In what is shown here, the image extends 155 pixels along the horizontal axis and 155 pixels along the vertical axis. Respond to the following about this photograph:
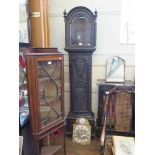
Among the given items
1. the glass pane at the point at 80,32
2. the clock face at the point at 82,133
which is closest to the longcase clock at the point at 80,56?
the glass pane at the point at 80,32

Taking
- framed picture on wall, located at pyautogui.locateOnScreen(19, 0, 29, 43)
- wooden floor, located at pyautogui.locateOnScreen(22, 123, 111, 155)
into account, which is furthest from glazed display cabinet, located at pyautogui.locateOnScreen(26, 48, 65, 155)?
framed picture on wall, located at pyautogui.locateOnScreen(19, 0, 29, 43)

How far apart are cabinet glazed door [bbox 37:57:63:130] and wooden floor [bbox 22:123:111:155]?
0.70 ft

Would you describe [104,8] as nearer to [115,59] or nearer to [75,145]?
[115,59]

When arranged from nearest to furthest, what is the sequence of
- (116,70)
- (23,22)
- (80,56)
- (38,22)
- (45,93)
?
(45,93), (23,22), (38,22), (80,56), (116,70)

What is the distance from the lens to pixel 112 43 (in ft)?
10.7

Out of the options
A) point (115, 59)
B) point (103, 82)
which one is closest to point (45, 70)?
point (103, 82)

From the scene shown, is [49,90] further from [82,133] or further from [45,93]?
[82,133]

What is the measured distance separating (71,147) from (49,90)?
38.1 inches

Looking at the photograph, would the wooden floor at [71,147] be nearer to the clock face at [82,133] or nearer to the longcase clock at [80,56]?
the clock face at [82,133]

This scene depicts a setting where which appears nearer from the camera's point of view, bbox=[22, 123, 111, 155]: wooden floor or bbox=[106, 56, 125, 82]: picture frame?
bbox=[22, 123, 111, 155]: wooden floor

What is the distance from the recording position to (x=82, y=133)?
2.95m

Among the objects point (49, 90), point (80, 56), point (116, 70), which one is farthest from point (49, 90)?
point (116, 70)

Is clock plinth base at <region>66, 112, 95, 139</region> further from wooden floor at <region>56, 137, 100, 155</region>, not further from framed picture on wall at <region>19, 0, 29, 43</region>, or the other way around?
framed picture on wall at <region>19, 0, 29, 43</region>

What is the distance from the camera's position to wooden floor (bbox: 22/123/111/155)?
2.24m
